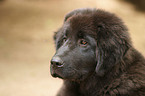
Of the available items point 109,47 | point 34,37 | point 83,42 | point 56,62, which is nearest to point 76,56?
point 83,42

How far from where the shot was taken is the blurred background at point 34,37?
20.1ft

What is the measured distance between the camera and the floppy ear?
9.89ft

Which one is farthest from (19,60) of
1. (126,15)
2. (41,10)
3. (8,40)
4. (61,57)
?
(126,15)

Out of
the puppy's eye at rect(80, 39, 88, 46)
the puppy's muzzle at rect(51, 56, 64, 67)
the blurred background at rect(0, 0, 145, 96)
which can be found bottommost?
the blurred background at rect(0, 0, 145, 96)

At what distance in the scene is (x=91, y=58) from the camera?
316 cm

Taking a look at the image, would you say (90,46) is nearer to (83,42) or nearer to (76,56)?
(83,42)

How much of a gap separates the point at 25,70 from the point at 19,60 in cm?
87

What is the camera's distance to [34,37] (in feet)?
30.1

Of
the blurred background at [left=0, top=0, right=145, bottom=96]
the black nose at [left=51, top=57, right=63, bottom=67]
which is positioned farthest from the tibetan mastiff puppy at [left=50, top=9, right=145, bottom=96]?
the blurred background at [left=0, top=0, right=145, bottom=96]

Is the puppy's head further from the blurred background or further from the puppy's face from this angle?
the blurred background

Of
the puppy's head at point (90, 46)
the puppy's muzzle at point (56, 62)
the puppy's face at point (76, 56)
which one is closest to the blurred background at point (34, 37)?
the puppy's head at point (90, 46)

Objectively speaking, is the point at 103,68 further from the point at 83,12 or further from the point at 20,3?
the point at 20,3

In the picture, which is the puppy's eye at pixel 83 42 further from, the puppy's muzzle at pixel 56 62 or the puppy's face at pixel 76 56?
Result: the puppy's muzzle at pixel 56 62

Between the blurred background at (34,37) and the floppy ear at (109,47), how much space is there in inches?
55.1
